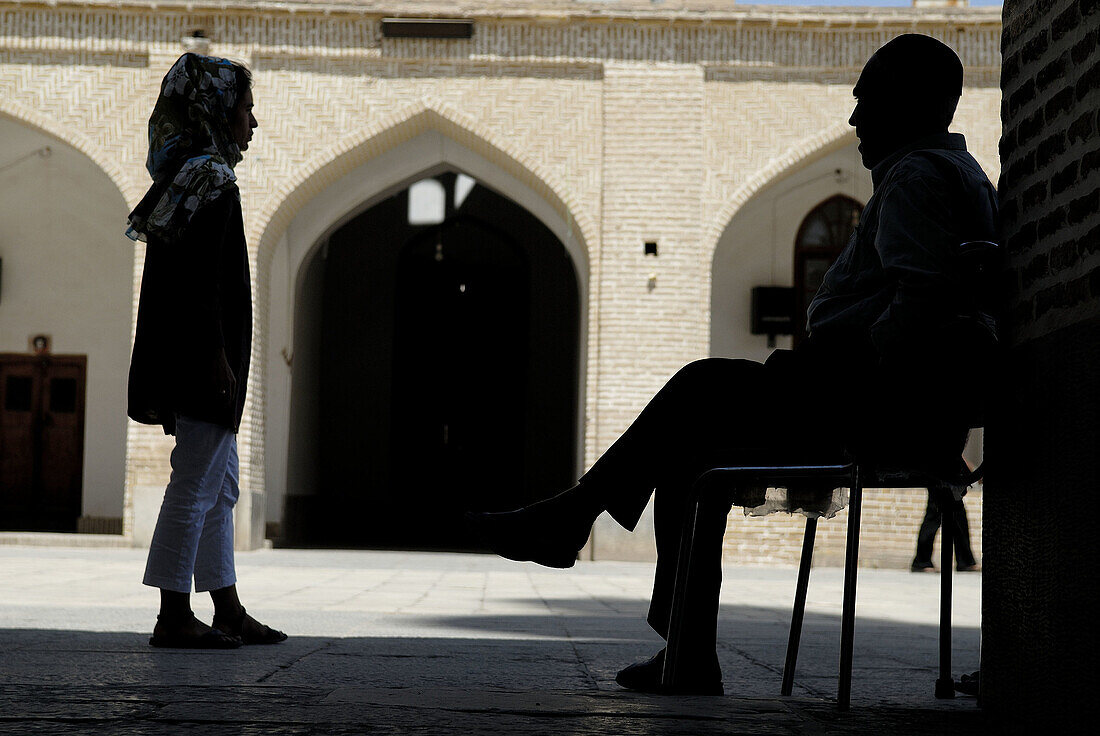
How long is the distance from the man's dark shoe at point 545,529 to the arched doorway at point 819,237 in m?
11.2

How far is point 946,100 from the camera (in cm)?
250

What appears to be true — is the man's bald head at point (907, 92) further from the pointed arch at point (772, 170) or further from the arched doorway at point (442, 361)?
the arched doorway at point (442, 361)

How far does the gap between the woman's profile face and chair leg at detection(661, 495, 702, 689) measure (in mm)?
1861

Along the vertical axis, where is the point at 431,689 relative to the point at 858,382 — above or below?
below

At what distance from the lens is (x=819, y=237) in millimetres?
13375

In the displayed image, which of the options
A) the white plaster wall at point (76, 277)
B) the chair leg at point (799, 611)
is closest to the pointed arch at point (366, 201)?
the white plaster wall at point (76, 277)

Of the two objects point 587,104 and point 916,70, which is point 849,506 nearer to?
point 916,70

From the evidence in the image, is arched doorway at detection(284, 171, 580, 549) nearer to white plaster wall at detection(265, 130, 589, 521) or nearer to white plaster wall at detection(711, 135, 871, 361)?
white plaster wall at detection(265, 130, 589, 521)

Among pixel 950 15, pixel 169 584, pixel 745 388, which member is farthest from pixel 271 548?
pixel 745 388

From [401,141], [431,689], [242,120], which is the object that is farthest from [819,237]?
[431,689]

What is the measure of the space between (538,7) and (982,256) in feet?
32.7

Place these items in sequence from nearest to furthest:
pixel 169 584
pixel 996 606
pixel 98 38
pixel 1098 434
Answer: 1. pixel 1098 434
2. pixel 996 606
3. pixel 169 584
4. pixel 98 38

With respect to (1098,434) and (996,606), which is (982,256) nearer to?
(1098,434)

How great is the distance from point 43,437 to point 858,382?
13.3 m
